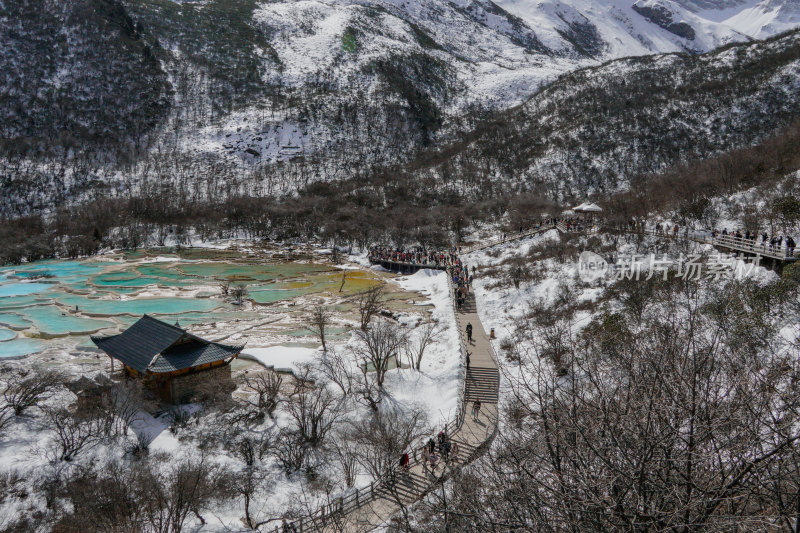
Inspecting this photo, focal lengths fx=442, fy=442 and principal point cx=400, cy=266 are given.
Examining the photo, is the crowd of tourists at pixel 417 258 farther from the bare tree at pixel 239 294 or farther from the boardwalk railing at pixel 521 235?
the bare tree at pixel 239 294

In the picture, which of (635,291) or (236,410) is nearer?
(236,410)

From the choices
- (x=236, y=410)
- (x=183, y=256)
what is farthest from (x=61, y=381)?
(x=183, y=256)

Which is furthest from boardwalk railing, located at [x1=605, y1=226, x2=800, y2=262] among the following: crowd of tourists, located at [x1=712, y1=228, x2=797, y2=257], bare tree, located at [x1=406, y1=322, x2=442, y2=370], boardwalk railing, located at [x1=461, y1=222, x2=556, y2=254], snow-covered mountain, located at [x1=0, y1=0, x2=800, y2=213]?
snow-covered mountain, located at [x1=0, y1=0, x2=800, y2=213]

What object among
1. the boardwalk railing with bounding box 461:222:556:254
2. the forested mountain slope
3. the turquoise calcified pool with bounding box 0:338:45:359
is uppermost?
the forested mountain slope

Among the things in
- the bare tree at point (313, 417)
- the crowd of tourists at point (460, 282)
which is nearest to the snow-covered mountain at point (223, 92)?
the crowd of tourists at point (460, 282)

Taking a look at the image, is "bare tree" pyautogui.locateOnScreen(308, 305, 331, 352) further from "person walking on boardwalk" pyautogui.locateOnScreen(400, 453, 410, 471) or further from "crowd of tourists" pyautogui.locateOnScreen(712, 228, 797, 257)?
"crowd of tourists" pyautogui.locateOnScreen(712, 228, 797, 257)

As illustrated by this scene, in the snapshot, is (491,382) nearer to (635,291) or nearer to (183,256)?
(635,291)

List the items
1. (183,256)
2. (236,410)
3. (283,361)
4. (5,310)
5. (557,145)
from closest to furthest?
(236,410)
(283,361)
(5,310)
(183,256)
(557,145)

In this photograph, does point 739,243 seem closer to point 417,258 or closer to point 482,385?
point 482,385

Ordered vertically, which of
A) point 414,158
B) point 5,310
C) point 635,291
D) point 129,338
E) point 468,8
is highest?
point 468,8
